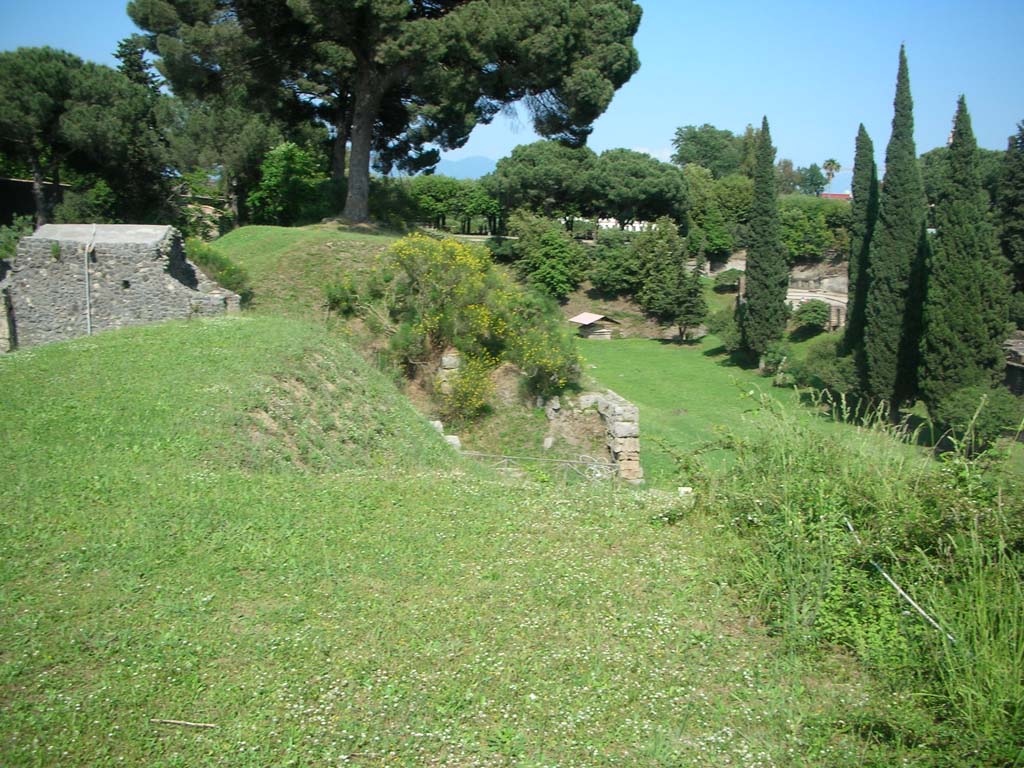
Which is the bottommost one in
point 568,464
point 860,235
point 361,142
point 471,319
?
point 568,464

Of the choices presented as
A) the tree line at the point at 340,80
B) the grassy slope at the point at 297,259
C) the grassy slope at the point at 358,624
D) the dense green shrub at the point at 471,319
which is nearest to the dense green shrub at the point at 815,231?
the tree line at the point at 340,80

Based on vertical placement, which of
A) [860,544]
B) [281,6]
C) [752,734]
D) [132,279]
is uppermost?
[281,6]

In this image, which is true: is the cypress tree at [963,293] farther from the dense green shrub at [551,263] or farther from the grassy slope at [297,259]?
the dense green shrub at [551,263]

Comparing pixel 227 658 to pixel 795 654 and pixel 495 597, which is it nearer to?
pixel 495 597

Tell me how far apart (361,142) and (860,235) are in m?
19.2

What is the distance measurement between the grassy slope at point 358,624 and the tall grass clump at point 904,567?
1.04 ft

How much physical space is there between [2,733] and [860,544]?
16.0ft

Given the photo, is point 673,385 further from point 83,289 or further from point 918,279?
point 83,289

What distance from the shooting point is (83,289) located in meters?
→ 14.4

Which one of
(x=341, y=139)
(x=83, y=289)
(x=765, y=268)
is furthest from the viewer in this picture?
(x=765, y=268)

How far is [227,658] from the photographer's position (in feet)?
14.7

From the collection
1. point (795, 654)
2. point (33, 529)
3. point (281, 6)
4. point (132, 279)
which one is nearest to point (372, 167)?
point (281, 6)

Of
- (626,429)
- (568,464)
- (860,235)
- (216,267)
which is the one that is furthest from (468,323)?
(860,235)

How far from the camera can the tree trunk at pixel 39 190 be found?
97.1ft
